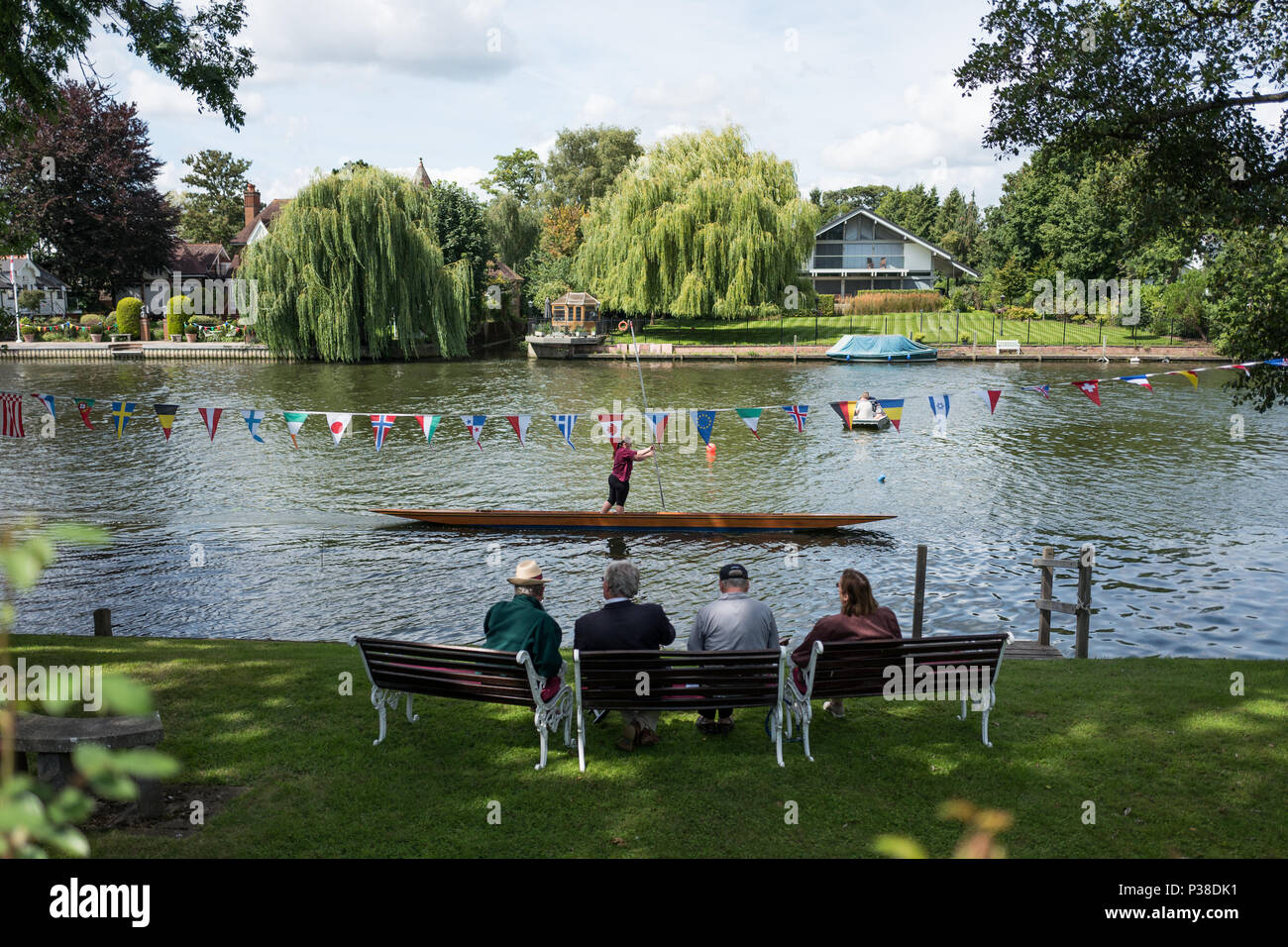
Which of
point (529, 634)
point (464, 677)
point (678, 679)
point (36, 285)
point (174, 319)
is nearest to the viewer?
point (678, 679)

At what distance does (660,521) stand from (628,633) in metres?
11.2

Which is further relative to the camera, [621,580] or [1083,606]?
[1083,606]

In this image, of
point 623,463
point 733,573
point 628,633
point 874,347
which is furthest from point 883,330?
point 628,633

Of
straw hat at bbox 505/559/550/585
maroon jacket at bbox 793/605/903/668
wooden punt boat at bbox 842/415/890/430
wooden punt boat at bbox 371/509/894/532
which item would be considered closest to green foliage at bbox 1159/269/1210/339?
wooden punt boat at bbox 842/415/890/430

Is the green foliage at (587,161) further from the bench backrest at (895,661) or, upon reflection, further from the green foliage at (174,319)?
the bench backrest at (895,661)

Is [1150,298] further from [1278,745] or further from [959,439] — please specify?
[1278,745]

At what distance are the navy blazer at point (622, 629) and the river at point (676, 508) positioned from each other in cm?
573

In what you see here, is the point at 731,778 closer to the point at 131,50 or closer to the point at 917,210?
the point at 131,50

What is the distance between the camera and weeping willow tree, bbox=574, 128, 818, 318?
54.3 m

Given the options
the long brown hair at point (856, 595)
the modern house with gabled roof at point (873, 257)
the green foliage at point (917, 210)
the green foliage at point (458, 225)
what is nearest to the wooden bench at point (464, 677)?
the long brown hair at point (856, 595)

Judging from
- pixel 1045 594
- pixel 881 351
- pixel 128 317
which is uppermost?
pixel 128 317

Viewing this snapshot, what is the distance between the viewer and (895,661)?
696 cm
